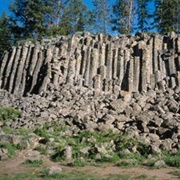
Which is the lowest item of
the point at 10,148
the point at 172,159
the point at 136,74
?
the point at 172,159

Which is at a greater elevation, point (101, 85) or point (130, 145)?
point (101, 85)

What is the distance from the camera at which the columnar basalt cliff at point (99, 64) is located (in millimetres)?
20562

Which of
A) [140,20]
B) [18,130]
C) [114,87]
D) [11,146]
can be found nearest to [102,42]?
[114,87]

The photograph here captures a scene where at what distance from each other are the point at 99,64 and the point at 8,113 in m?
7.98

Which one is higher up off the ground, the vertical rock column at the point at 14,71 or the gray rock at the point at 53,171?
the vertical rock column at the point at 14,71

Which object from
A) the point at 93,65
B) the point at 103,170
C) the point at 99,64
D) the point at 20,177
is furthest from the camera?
the point at 99,64

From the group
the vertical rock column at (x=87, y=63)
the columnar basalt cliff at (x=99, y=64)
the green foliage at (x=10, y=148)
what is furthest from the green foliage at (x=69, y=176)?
the vertical rock column at (x=87, y=63)

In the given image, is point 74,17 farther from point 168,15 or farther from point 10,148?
point 10,148

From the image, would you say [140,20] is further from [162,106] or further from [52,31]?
[162,106]

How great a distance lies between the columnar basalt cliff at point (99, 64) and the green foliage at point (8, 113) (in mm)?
4111

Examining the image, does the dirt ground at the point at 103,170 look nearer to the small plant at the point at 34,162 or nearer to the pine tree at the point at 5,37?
the small plant at the point at 34,162

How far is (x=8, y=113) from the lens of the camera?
17094 mm

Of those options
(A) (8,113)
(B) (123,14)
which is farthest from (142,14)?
(A) (8,113)

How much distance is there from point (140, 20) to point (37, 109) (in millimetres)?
26270
